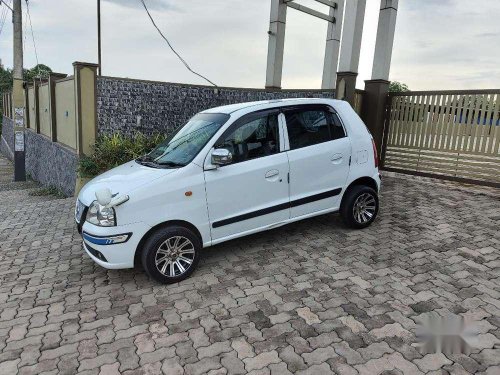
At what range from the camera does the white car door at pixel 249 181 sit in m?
4.14

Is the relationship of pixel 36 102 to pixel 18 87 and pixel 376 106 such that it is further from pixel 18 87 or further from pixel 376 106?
pixel 376 106

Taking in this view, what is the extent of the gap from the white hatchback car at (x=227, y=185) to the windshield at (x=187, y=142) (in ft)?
0.06

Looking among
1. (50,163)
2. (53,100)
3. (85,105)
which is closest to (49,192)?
(50,163)

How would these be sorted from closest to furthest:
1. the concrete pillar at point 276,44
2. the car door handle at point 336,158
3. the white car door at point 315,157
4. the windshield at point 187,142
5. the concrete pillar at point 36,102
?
the windshield at point 187,142
the white car door at point 315,157
the car door handle at point 336,158
the concrete pillar at point 276,44
the concrete pillar at point 36,102


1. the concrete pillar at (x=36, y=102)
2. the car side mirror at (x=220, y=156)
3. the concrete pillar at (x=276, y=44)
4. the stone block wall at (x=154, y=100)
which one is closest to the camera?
the car side mirror at (x=220, y=156)

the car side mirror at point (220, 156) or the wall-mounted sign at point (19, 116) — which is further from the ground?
the car side mirror at point (220, 156)

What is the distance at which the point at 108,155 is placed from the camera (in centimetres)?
803

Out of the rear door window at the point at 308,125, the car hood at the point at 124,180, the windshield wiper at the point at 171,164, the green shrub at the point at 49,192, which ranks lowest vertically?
the green shrub at the point at 49,192

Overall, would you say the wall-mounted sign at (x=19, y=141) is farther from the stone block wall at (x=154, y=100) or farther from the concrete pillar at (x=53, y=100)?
the stone block wall at (x=154, y=100)

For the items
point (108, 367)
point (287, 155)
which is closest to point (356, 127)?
point (287, 155)

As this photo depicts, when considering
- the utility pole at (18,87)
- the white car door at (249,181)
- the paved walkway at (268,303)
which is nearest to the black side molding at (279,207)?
the white car door at (249,181)

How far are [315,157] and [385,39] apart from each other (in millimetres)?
6608

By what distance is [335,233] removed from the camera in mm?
5344

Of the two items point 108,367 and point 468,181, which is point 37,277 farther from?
point 468,181
